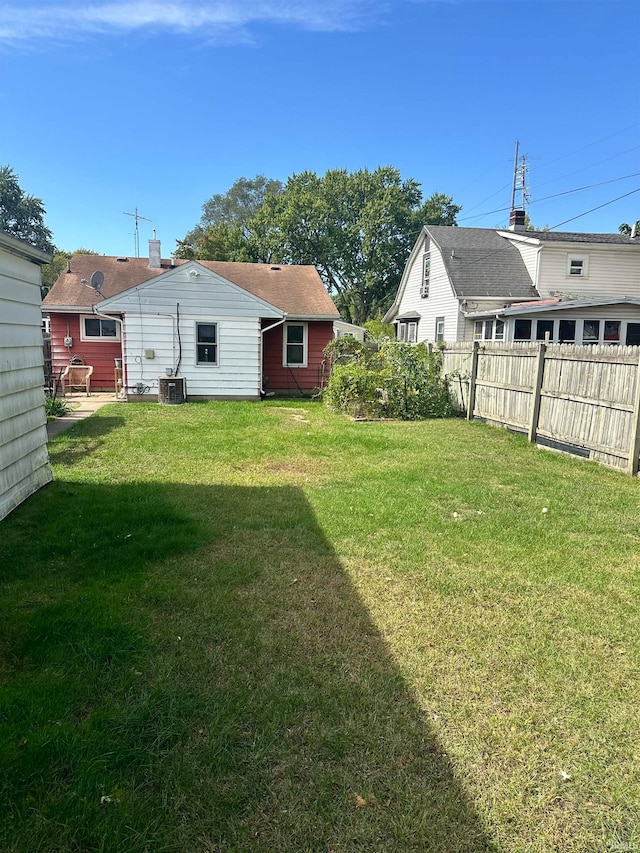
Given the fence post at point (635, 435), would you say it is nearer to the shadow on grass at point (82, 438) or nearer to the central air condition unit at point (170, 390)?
the shadow on grass at point (82, 438)

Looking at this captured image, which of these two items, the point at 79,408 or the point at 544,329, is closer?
the point at 79,408

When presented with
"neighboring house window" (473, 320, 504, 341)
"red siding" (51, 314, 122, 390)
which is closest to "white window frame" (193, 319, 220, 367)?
"red siding" (51, 314, 122, 390)

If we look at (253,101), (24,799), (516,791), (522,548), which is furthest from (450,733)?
(253,101)

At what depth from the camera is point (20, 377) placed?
5090mm

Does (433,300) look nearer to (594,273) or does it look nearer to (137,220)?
(594,273)

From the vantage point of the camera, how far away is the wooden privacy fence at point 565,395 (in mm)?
7031

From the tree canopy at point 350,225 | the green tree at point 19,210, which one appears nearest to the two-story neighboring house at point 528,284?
the tree canopy at point 350,225

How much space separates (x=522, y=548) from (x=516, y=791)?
2.58m

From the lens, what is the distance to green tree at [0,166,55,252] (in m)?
45.4

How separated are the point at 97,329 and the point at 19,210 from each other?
130 ft

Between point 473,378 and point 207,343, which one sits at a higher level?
point 207,343

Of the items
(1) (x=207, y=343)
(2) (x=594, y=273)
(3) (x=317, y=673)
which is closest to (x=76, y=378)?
(1) (x=207, y=343)

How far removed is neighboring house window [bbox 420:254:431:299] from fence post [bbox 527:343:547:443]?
1672cm

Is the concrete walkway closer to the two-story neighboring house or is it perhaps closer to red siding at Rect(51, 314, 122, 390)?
red siding at Rect(51, 314, 122, 390)
